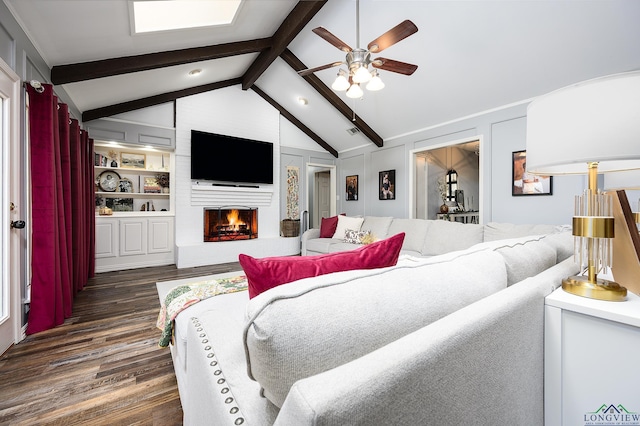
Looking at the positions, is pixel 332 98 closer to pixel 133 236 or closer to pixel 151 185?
pixel 151 185

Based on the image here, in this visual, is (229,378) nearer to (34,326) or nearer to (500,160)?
(34,326)

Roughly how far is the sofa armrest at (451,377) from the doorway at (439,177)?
13.6 ft

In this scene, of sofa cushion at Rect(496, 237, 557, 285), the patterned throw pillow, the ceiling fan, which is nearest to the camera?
sofa cushion at Rect(496, 237, 557, 285)

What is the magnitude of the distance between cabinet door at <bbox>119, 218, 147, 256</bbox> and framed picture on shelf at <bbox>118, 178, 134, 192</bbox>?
0.69 m

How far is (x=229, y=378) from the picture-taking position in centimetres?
70

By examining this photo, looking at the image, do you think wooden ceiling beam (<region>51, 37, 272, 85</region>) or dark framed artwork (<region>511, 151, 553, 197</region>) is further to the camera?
dark framed artwork (<region>511, 151, 553, 197</region>)

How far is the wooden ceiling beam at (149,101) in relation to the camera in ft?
12.8

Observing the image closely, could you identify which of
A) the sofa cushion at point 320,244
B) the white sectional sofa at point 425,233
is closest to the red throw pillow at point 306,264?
the white sectional sofa at point 425,233

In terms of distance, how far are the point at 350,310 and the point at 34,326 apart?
9.50 ft

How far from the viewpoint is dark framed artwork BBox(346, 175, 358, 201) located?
594cm

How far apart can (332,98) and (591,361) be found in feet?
15.1

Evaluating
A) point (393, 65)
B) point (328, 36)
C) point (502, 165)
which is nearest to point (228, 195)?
point (328, 36)

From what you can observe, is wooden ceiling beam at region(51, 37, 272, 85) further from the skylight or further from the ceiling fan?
the ceiling fan

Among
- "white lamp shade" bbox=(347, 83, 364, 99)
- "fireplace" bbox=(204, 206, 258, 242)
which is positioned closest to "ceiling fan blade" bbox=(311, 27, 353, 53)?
"white lamp shade" bbox=(347, 83, 364, 99)
